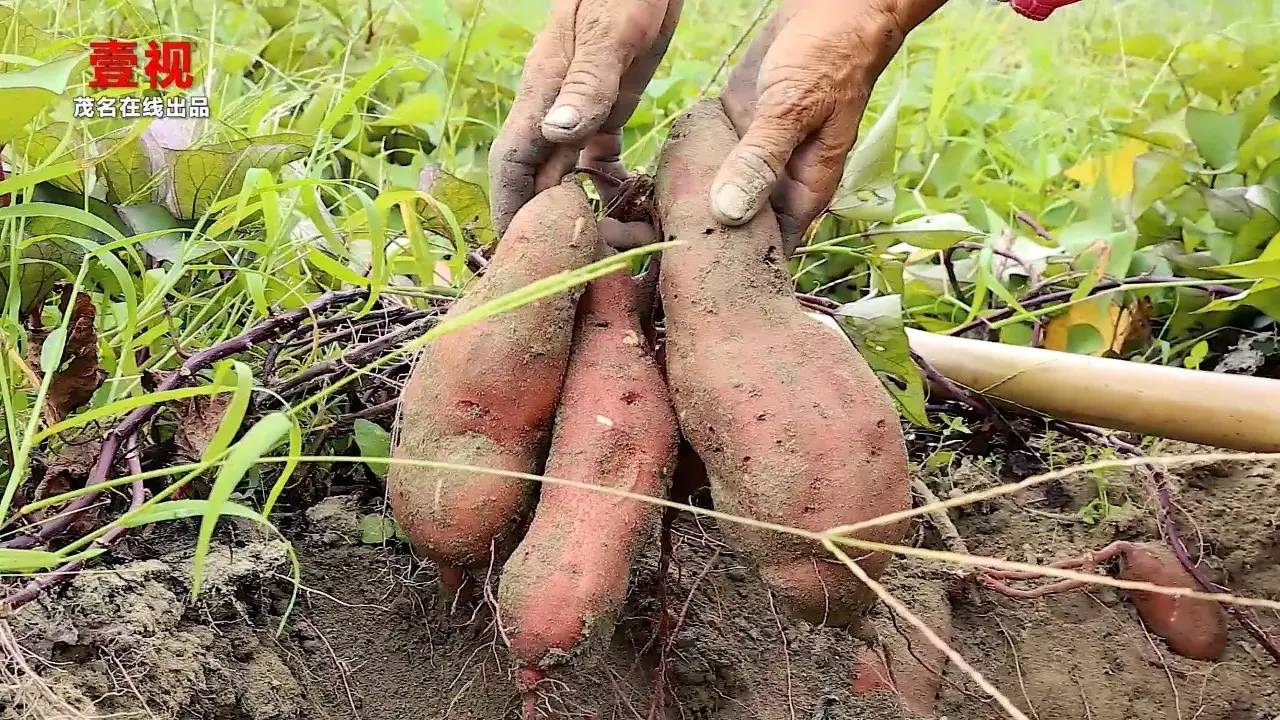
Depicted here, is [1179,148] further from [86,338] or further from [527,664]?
[86,338]

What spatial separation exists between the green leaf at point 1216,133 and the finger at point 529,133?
100cm

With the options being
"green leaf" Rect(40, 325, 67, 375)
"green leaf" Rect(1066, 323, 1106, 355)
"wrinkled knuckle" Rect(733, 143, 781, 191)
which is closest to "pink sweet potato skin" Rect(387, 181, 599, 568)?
"wrinkled knuckle" Rect(733, 143, 781, 191)

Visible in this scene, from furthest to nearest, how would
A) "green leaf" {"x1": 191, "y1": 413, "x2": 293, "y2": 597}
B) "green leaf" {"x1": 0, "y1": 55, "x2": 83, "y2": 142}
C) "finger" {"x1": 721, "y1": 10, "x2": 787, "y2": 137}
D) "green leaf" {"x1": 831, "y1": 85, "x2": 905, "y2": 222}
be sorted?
"green leaf" {"x1": 831, "y1": 85, "x2": 905, "y2": 222} < "finger" {"x1": 721, "y1": 10, "x2": 787, "y2": 137} < "green leaf" {"x1": 0, "y1": 55, "x2": 83, "y2": 142} < "green leaf" {"x1": 191, "y1": 413, "x2": 293, "y2": 597}

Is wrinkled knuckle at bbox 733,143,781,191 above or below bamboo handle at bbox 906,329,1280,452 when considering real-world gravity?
above

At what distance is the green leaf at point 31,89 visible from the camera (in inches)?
25.9

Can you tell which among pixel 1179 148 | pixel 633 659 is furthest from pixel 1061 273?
pixel 633 659

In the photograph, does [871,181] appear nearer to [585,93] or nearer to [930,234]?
[930,234]

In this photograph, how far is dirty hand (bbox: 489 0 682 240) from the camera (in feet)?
2.71

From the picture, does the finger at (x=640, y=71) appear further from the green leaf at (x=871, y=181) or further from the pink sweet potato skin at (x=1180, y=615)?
the pink sweet potato skin at (x=1180, y=615)

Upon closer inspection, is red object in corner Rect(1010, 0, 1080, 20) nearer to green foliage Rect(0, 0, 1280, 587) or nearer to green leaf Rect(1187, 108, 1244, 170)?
green foliage Rect(0, 0, 1280, 587)

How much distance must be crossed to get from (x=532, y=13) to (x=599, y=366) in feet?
4.93

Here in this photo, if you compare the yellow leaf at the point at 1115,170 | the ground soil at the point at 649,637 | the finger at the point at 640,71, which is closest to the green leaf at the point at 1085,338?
the ground soil at the point at 649,637

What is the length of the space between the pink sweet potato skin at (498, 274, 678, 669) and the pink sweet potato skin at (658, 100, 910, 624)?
4cm

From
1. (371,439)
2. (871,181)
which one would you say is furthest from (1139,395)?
(371,439)
